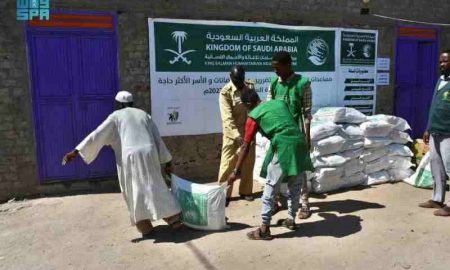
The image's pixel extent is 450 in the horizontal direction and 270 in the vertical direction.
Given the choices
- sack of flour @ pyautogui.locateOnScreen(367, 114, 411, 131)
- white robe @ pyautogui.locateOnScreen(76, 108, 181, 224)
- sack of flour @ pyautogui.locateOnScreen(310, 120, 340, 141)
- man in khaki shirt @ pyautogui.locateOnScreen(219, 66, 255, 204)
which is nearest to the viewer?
white robe @ pyautogui.locateOnScreen(76, 108, 181, 224)

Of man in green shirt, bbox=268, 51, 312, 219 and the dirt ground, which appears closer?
the dirt ground

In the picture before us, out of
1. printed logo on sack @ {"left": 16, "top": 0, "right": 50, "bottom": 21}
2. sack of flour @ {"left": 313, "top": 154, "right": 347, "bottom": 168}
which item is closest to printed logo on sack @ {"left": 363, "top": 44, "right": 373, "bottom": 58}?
sack of flour @ {"left": 313, "top": 154, "right": 347, "bottom": 168}

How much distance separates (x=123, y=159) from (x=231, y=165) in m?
1.58

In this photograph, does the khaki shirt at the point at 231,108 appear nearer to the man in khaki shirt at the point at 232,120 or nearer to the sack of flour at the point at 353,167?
the man in khaki shirt at the point at 232,120

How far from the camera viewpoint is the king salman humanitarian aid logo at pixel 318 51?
7836 millimetres

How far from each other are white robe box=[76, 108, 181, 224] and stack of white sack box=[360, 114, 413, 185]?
341cm

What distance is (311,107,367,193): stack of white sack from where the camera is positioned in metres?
6.25

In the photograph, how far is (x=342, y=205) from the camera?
19.3ft

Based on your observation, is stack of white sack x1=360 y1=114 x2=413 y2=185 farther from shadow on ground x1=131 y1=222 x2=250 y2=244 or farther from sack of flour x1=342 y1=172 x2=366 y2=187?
shadow on ground x1=131 y1=222 x2=250 y2=244

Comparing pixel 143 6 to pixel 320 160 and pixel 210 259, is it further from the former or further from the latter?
pixel 210 259

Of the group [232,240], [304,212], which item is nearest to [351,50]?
[304,212]

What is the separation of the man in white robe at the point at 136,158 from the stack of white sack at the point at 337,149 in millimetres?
2396

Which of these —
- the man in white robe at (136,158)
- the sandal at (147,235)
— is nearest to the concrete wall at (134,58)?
the man in white robe at (136,158)

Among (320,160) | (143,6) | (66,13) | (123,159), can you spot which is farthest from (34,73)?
(320,160)
